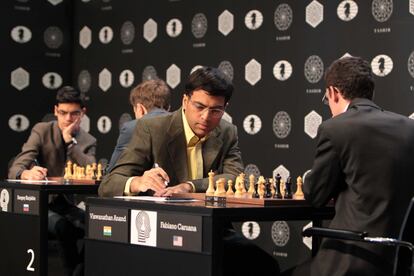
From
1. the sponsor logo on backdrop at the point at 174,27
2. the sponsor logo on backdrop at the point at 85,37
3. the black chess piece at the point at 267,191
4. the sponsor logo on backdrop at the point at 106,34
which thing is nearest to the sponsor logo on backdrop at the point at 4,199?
the black chess piece at the point at 267,191

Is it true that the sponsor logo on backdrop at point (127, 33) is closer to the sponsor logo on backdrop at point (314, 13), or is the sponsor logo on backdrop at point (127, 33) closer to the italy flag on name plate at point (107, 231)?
the sponsor logo on backdrop at point (314, 13)

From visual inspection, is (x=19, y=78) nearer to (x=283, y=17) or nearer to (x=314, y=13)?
(x=283, y=17)

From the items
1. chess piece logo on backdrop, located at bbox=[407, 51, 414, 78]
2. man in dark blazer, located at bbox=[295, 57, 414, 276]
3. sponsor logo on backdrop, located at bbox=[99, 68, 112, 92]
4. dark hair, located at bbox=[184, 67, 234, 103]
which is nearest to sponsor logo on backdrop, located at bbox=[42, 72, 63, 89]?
sponsor logo on backdrop, located at bbox=[99, 68, 112, 92]

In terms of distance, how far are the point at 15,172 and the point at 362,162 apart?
310 cm

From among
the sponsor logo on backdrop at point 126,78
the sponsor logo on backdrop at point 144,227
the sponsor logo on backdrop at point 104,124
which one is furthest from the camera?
the sponsor logo on backdrop at point 104,124

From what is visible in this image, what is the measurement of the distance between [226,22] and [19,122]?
2.43 m

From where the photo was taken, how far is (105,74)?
791 centimetres

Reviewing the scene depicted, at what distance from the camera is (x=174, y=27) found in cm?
729

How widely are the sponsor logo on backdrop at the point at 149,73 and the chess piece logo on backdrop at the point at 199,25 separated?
58 centimetres

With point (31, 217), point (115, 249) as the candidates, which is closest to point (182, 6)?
point (31, 217)

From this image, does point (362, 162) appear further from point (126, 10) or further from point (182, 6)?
point (126, 10)

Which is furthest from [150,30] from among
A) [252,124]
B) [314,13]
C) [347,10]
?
[347,10]

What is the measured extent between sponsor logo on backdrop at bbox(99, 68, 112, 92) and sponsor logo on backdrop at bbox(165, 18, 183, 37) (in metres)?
0.88

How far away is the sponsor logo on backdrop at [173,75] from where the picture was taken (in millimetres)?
7207
